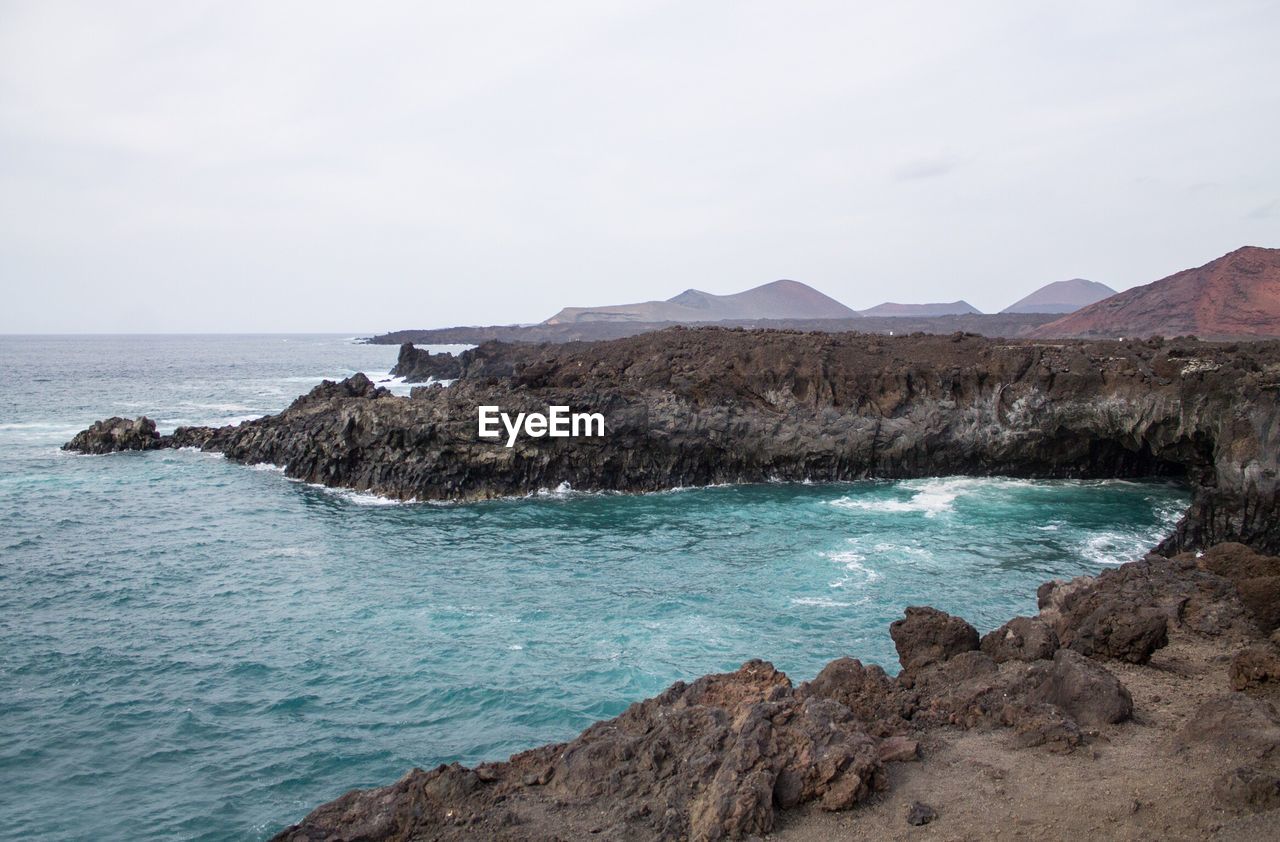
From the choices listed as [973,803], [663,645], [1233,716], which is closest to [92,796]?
[663,645]

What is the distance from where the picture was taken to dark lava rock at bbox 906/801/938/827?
8672mm

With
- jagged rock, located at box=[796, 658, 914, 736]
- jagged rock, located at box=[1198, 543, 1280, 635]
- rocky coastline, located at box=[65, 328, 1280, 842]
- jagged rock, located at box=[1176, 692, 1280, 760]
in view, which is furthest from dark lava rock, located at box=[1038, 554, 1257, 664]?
jagged rock, located at box=[796, 658, 914, 736]

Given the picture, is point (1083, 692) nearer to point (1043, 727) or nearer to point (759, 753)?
point (1043, 727)

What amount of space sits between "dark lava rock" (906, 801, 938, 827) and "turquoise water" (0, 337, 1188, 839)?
26.5 ft

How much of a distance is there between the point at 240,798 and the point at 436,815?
234 inches

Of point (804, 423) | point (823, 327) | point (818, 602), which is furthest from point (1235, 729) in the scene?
point (823, 327)

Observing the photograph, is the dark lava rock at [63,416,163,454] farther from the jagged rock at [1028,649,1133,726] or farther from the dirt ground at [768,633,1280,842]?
the jagged rock at [1028,649,1133,726]

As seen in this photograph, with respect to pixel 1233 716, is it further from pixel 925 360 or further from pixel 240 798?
pixel 925 360

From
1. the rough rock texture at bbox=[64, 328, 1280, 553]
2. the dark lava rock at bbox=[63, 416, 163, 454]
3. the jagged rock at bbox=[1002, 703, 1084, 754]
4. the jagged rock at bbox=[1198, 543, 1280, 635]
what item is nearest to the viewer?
the jagged rock at bbox=[1002, 703, 1084, 754]

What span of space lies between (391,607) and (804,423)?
72.0 feet

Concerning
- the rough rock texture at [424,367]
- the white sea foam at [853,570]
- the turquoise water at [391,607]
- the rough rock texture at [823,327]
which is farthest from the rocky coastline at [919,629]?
the rough rock texture at [424,367]

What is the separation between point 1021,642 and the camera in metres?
13.7

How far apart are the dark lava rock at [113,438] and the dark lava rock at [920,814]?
48804 mm

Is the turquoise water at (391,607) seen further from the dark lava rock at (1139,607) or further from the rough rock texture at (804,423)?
the dark lava rock at (1139,607)
